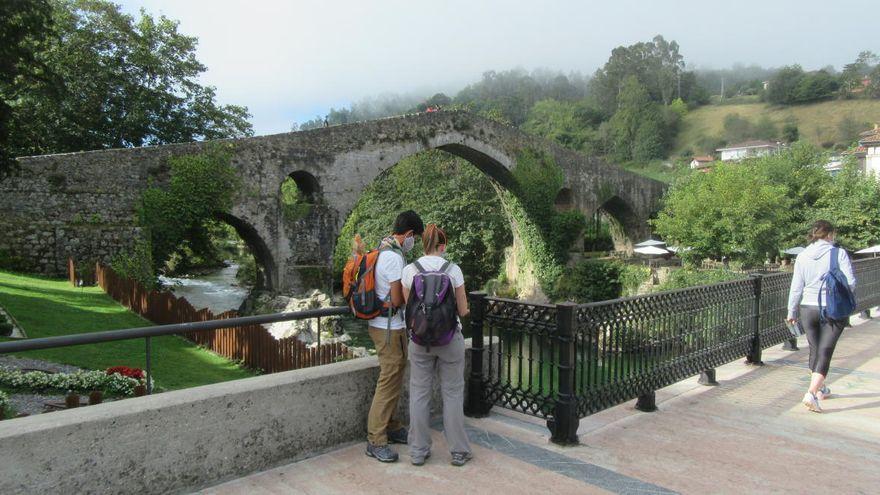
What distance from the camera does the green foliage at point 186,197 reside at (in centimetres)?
1611

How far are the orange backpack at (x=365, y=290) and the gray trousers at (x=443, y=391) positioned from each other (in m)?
0.33

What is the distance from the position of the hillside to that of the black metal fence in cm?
7617

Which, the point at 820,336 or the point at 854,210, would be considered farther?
the point at 854,210

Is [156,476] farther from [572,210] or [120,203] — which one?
[572,210]

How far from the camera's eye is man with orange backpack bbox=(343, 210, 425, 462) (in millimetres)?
3798

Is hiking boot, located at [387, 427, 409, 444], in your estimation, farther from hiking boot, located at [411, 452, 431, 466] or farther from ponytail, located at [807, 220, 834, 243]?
ponytail, located at [807, 220, 834, 243]

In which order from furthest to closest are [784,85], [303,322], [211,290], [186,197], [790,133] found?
[784,85], [790,133], [211,290], [186,197], [303,322]

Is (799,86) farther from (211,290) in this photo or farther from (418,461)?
(418,461)

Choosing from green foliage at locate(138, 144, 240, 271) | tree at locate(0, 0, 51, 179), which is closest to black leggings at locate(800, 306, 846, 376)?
tree at locate(0, 0, 51, 179)

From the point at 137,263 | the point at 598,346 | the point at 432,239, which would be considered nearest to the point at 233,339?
the point at 137,263

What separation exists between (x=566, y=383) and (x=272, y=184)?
1557 cm

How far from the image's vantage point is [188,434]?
10.6 ft

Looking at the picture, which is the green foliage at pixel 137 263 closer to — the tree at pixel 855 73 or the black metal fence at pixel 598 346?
the black metal fence at pixel 598 346

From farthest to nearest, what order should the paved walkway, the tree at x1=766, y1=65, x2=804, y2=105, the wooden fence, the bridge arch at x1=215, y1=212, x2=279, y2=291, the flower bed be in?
the tree at x1=766, y1=65, x2=804, y2=105 → the bridge arch at x1=215, y1=212, x2=279, y2=291 → the wooden fence → the flower bed → the paved walkway
